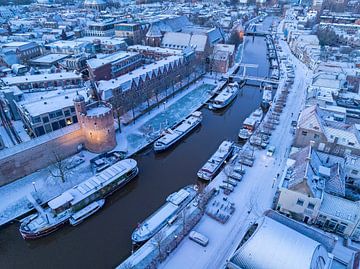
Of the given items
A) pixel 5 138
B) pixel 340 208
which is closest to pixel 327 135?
pixel 340 208

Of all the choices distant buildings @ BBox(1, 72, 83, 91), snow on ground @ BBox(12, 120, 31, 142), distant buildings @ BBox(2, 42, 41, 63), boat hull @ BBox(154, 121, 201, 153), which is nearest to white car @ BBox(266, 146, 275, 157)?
boat hull @ BBox(154, 121, 201, 153)

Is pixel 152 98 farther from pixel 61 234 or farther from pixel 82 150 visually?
pixel 61 234

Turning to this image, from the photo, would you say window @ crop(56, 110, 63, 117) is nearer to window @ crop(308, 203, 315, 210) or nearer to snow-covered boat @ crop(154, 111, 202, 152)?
snow-covered boat @ crop(154, 111, 202, 152)

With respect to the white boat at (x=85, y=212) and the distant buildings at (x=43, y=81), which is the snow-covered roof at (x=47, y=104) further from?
the white boat at (x=85, y=212)

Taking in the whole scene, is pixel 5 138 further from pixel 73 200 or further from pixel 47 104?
pixel 73 200

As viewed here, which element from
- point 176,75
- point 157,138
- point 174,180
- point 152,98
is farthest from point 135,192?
point 176,75

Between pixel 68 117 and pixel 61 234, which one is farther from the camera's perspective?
pixel 68 117
